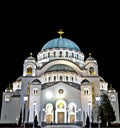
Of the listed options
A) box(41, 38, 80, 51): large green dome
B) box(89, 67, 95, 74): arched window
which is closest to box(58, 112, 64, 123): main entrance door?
box(89, 67, 95, 74): arched window

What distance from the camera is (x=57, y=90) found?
48750 millimetres

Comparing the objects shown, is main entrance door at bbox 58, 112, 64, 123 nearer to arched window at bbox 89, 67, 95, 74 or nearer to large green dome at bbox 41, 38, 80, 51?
arched window at bbox 89, 67, 95, 74

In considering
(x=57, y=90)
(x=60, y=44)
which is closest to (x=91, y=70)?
(x=57, y=90)

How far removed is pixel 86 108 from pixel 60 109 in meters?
4.96

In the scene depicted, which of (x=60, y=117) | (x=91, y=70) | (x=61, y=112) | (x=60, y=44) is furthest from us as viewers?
(x=60, y=44)

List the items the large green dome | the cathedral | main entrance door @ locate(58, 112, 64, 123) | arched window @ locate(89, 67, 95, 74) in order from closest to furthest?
1. main entrance door @ locate(58, 112, 64, 123)
2. the cathedral
3. arched window @ locate(89, 67, 95, 74)
4. the large green dome

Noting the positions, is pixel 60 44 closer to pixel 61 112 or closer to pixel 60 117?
pixel 61 112

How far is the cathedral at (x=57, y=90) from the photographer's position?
4691 centimetres

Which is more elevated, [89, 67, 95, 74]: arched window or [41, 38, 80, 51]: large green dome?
[41, 38, 80, 51]: large green dome

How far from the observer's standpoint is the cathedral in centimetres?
4691

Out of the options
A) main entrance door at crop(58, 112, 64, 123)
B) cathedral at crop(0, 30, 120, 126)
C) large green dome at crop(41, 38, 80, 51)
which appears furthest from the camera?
large green dome at crop(41, 38, 80, 51)

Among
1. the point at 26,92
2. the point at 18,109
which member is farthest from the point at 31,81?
the point at 18,109

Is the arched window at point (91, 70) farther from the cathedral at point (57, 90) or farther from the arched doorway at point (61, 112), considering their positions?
the arched doorway at point (61, 112)

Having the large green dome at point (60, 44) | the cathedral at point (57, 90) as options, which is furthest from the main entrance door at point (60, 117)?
the large green dome at point (60, 44)
